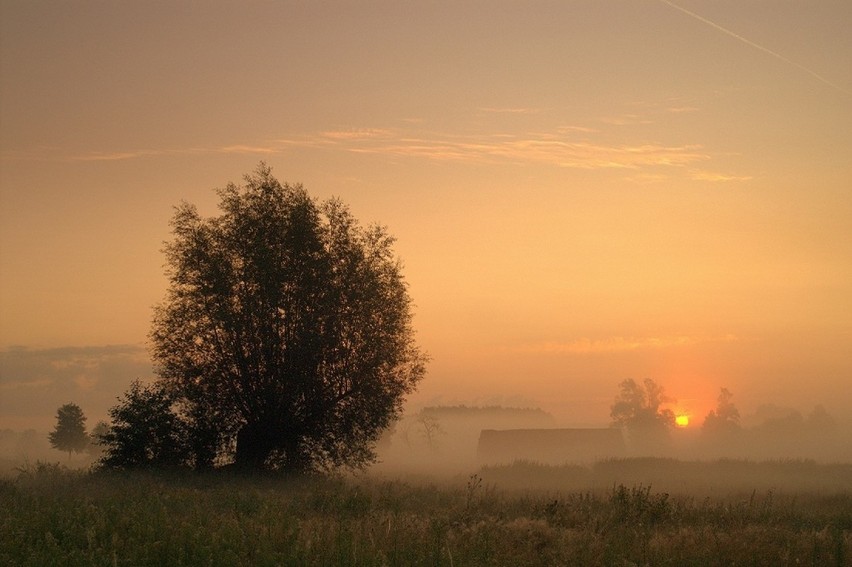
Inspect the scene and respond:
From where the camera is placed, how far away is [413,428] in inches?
5143

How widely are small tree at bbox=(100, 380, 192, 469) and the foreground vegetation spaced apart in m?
11.2

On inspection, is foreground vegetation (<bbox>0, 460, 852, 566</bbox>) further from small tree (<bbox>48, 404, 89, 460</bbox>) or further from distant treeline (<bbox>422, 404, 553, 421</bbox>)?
distant treeline (<bbox>422, 404, 553, 421</bbox>)

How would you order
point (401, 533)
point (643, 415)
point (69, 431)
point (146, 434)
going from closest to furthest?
point (401, 533) → point (146, 434) → point (69, 431) → point (643, 415)

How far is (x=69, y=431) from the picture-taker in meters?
81.2

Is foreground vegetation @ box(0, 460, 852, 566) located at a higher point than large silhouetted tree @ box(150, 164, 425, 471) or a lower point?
lower

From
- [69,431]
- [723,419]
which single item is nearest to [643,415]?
[723,419]

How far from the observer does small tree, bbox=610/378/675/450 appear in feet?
437

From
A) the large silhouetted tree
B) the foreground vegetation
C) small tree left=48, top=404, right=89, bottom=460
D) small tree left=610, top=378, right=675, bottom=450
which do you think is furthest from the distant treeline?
the foreground vegetation

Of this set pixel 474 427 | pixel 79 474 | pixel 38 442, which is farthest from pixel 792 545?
pixel 38 442

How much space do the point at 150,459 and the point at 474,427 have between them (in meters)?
130

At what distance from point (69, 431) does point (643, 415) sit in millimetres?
97481

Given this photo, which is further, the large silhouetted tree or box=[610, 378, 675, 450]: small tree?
box=[610, 378, 675, 450]: small tree

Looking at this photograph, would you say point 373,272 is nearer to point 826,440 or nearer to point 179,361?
point 179,361

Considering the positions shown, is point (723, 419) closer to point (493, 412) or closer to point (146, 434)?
point (493, 412)
